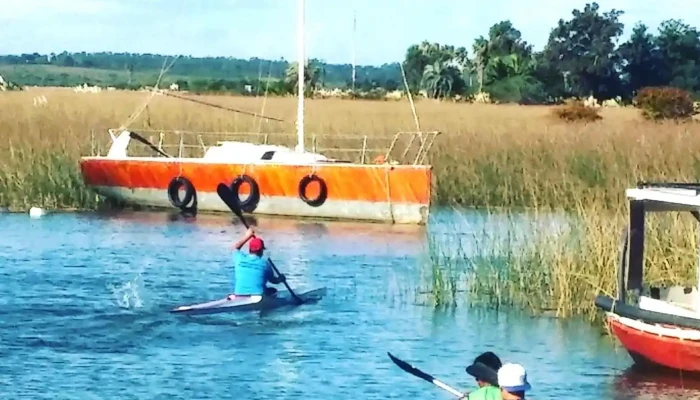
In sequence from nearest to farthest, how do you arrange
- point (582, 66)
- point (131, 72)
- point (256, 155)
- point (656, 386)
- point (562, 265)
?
point (656, 386), point (562, 265), point (256, 155), point (582, 66), point (131, 72)

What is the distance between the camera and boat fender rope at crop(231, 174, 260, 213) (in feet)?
109

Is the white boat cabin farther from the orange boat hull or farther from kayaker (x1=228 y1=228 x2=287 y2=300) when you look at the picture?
kayaker (x1=228 y1=228 x2=287 y2=300)

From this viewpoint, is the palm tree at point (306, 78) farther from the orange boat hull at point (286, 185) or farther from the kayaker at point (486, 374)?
the kayaker at point (486, 374)

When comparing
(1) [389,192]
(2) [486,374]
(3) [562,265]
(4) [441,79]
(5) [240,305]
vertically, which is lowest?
(5) [240,305]

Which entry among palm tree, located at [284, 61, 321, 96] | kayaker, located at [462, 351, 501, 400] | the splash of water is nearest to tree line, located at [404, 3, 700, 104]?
palm tree, located at [284, 61, 321, 96]

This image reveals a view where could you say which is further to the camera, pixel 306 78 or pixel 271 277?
pixel 306 78

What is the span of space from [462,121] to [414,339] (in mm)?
25335

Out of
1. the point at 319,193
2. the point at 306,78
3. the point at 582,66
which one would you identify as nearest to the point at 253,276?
the point at 319,193

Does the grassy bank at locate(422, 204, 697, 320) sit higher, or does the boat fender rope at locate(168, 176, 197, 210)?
the grassy bank at locate(422, 204, 697, 320)

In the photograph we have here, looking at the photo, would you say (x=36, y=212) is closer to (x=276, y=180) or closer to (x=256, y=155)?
(x=256, y=155)

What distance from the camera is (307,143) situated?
124ft

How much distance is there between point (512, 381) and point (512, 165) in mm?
22776

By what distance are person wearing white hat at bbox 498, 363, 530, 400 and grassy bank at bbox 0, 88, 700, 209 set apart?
13064mm

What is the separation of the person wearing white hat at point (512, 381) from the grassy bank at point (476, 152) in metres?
13.1
